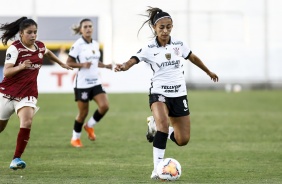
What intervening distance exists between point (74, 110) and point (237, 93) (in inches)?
367

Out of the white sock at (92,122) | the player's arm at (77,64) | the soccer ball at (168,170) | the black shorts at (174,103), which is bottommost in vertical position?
the soccer ball at (168,170)

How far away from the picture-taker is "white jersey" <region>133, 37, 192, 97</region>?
36.4 ft

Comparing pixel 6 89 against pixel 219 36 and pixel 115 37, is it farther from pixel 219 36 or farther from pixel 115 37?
pixel 219 36

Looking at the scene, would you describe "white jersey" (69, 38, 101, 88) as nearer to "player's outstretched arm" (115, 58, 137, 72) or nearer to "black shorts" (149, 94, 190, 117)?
"black shorts" (149, 94, 190, 117)

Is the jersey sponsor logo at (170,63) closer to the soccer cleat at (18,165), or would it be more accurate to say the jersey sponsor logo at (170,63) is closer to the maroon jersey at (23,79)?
the maroon jersey at (23,79)

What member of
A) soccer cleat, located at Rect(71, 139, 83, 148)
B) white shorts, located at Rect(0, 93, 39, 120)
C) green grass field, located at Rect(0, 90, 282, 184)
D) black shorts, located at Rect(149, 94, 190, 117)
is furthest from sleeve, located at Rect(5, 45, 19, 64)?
soccer cleat, located at Rect(71, 139, 83, 148)

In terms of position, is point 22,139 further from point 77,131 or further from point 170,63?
point 77,131

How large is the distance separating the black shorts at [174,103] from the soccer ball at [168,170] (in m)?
0.93

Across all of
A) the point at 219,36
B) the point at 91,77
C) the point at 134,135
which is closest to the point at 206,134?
the point at 134,135

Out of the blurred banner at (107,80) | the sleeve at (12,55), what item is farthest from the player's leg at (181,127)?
the blurred banner at (107,80)

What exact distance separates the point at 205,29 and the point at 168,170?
23951 mm

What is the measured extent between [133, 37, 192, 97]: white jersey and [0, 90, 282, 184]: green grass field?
3.72ft

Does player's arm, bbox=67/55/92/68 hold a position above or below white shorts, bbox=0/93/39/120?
above

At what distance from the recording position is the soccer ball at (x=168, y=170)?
10398mm
